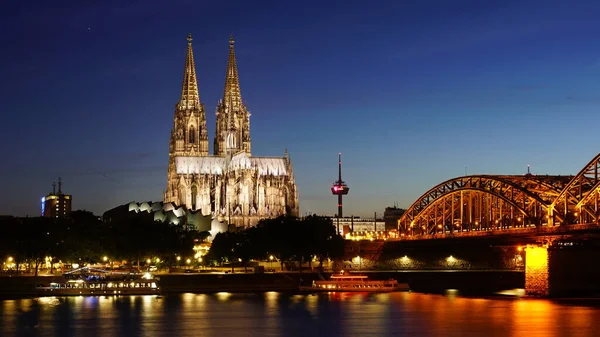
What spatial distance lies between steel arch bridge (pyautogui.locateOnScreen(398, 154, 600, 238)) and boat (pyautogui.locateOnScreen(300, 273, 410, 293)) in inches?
384

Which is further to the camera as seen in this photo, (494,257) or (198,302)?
(494,257)

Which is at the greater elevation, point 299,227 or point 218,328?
point 299,227

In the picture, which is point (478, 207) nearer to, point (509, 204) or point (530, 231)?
point (509, 204)

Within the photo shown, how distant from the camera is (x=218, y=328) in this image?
87.6m

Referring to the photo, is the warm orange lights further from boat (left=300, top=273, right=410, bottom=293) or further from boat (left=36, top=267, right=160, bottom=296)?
boat (left=36, top=267, right=160, bottom=296)

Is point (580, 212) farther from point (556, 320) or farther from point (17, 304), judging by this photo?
point (17, 304)

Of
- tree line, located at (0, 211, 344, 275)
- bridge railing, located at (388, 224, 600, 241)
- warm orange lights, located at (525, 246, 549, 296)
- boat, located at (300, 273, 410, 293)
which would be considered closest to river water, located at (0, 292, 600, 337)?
warm orange lights, located at (525, 246, 549, 296)

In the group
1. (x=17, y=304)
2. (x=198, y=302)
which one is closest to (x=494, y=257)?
(x=198, y=302)

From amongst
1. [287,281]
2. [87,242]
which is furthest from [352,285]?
[87,242]

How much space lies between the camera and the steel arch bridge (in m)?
115

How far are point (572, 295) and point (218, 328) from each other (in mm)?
40274

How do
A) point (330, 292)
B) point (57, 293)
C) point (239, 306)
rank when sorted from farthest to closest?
point (330, 292)
point (57, 293)
point (239, 306)

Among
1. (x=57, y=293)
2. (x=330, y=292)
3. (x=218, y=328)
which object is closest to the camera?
(x=218, y=328)

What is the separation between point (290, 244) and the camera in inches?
5881
